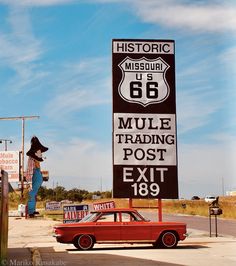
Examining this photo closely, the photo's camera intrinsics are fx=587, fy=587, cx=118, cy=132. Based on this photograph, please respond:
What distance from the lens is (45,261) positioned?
14.5 metres

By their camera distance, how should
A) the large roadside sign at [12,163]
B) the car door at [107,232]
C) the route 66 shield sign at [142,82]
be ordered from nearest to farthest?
the car door at [107,232] < the route 66 shield sign at [142,82] < the large roadside sign at [12,163]

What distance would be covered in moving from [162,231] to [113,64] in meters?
5.90

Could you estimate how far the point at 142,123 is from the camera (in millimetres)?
20031

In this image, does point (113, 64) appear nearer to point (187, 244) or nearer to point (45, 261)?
point (187, 244)

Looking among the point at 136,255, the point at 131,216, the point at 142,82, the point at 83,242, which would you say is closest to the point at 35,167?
the point at 142,82

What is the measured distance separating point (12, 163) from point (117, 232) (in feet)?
139

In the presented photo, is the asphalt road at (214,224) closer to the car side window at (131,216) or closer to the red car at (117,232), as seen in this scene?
the red car at (117,232)

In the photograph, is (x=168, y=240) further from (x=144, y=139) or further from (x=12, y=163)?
(x=12, y=163)

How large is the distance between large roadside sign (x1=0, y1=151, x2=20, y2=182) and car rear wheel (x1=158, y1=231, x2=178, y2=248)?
136 feet

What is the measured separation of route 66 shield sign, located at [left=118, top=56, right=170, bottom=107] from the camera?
19984mm

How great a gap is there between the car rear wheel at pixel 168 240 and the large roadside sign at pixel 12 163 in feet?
136

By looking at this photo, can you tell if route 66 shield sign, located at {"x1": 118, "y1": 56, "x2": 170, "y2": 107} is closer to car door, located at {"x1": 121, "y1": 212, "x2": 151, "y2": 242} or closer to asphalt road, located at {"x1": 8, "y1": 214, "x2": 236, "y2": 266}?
car door, located at {"x1": 121, "y1": 212, "x2": 151, "y2": 242}

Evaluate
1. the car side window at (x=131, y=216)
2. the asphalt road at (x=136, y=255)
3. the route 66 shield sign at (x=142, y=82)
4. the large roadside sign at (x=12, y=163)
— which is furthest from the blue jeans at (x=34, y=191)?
the car side window at (x=131, y=216)

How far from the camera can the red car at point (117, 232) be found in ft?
59.3
